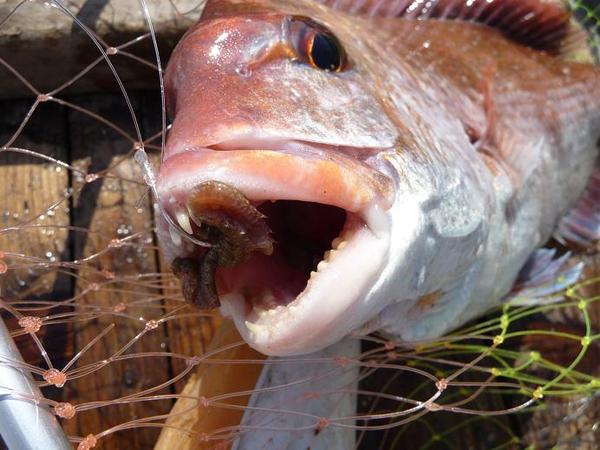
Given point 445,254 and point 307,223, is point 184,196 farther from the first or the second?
point 445,254

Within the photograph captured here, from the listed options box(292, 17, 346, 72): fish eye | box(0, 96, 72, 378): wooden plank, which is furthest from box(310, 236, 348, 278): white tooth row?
box(0, 96, 72, 378): wooden plank

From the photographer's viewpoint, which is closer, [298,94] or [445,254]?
[298,94]

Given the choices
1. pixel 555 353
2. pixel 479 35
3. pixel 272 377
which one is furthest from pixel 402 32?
pixel 555 353

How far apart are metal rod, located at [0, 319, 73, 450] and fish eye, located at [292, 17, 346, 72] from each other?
747 mm

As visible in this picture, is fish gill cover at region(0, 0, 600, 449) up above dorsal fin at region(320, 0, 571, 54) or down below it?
below

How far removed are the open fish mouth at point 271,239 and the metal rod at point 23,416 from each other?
1.00ft

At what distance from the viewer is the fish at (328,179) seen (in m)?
1.07

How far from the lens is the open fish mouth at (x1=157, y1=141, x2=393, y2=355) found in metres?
1.04

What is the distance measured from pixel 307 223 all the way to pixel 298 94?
0.90 ft

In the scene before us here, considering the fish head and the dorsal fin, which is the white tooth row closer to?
the fish head

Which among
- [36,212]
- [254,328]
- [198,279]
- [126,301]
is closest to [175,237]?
[198,279]

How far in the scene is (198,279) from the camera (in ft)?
3.99

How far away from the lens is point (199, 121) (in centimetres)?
110

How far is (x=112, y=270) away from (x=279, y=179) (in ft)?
4.33
